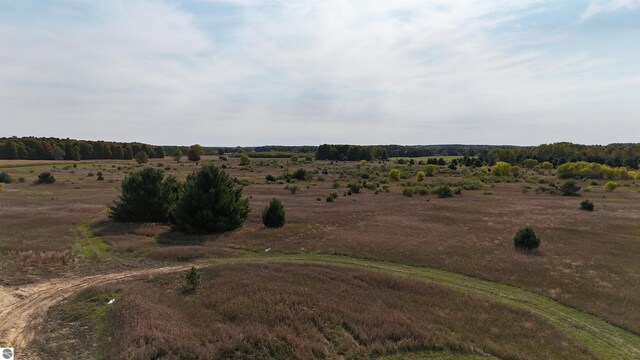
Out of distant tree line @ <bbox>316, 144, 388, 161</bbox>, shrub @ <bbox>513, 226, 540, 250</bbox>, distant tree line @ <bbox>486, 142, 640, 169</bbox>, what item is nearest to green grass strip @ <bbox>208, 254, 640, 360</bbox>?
shrub @ <bbox>513, 226, 540, 250</bbox>

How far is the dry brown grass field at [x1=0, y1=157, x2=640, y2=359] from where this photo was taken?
14930 mm

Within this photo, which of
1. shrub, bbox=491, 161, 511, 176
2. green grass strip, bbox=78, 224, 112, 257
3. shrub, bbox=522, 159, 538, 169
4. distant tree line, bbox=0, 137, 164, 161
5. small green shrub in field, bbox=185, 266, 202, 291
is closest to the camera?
small green shrub in field, bbox=185, 266, 202, 291

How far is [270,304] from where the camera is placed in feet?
56.3

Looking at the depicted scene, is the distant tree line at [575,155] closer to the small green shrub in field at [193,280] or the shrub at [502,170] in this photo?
the shrub at [502,170]

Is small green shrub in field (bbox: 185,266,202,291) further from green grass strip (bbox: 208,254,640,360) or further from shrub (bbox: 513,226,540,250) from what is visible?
shrub (bbox: 513,226,540,250)

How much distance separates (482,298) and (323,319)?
27.4ft

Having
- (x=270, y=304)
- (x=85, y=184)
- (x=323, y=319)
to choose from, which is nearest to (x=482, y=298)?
(x=323, y=319)

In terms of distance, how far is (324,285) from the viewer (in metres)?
20.0

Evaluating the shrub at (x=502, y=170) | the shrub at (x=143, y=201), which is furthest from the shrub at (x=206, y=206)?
the shrub at (x=502, y=170)

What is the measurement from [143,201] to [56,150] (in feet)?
420

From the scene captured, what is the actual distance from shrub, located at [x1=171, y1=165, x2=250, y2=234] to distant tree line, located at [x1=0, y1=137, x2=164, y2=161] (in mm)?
133797

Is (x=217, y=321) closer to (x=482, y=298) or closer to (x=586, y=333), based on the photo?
(x=482, y=298)

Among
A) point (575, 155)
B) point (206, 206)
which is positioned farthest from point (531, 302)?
point (575, 155)

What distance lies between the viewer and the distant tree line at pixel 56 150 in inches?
5438
